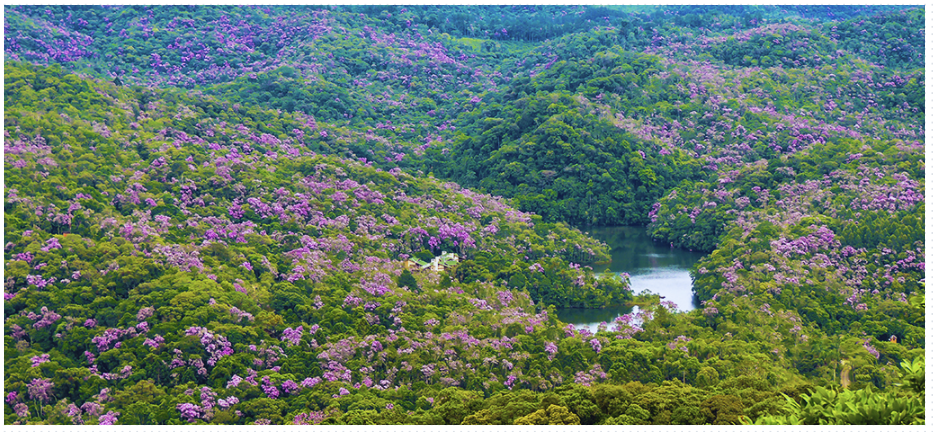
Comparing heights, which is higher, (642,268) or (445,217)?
(445,217)

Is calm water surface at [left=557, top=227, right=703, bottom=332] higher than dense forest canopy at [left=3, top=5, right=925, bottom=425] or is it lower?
lower

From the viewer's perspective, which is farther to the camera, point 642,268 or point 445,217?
point 445,217

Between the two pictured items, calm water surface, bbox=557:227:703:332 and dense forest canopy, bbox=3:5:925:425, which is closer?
dense forest canopy, bbox=3:5:925:425

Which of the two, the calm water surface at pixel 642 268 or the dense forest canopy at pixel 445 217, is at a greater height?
the dense forest canopy at pixel 445 217

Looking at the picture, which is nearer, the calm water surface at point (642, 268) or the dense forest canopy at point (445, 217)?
the dense forest canopy at point (445, 217)
